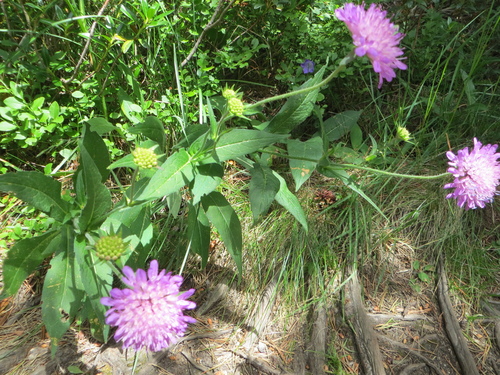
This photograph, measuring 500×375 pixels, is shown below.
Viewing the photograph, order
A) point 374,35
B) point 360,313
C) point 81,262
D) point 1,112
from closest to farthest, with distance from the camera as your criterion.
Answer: point 374,35 → point 81,262 → point 1,112 → point 360,313

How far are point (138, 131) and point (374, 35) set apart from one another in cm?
92

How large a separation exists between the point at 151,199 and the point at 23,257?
475 mm

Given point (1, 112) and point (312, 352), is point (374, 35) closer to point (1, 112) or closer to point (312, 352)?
point (312, 352)

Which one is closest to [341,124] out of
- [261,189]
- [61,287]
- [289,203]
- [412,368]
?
[289,203]

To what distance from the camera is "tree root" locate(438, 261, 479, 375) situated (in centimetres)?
173

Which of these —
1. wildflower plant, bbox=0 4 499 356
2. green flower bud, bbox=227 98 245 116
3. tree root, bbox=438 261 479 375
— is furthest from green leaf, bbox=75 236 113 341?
tree root, bbox=438 261 479 375

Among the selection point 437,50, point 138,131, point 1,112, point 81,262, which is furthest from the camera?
point 437,50

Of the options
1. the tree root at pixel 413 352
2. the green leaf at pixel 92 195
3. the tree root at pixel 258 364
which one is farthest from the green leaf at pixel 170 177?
the tree root at pixel 413 352

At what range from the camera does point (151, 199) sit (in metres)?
1.26

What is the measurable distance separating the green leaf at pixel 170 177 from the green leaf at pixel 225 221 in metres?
0.22

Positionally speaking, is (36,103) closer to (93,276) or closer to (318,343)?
(93,276)

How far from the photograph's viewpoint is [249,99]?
234cm

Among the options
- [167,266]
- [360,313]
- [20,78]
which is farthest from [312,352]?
[20,78]

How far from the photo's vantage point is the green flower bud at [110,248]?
107 centimetres
